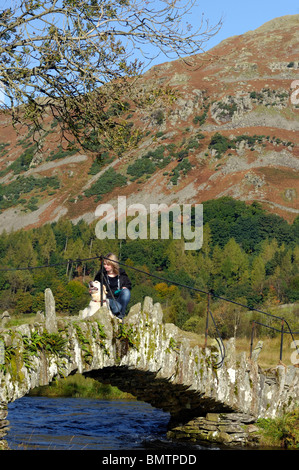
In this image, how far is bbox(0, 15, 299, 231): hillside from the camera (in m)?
132

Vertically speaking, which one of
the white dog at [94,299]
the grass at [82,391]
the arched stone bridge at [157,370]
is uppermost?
the white dog at [94,299]

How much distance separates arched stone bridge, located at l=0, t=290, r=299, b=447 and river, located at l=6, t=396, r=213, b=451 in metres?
0.88

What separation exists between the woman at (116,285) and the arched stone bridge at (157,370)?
0.92ft

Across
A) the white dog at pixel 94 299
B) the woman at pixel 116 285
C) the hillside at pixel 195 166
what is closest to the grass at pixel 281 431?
the woman at pixel 116 285

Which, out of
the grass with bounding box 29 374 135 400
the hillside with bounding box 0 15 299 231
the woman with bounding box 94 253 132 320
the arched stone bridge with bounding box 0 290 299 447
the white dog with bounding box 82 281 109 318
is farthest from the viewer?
the hillside with bounding box 0 15 299 231

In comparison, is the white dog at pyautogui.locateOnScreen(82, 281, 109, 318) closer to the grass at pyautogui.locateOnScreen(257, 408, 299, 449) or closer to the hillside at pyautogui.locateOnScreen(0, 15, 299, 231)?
the grass at pyautogui.locateOnScreen(257, 408, 299, 449)

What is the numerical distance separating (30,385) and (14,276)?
58240mm

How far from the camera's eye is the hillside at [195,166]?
433ft

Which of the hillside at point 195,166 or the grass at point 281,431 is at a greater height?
the hillside at point 195,166

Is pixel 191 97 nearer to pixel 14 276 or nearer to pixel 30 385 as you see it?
pixel 14 276

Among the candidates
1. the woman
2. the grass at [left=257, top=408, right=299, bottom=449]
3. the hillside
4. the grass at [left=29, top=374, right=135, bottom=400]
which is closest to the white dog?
the woman

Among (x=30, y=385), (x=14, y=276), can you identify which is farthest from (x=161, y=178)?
(x=30, y=385)

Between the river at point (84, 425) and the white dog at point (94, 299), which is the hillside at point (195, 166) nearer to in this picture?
the river at point (84, 425)

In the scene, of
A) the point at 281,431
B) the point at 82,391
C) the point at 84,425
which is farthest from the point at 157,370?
the point at 82,391
